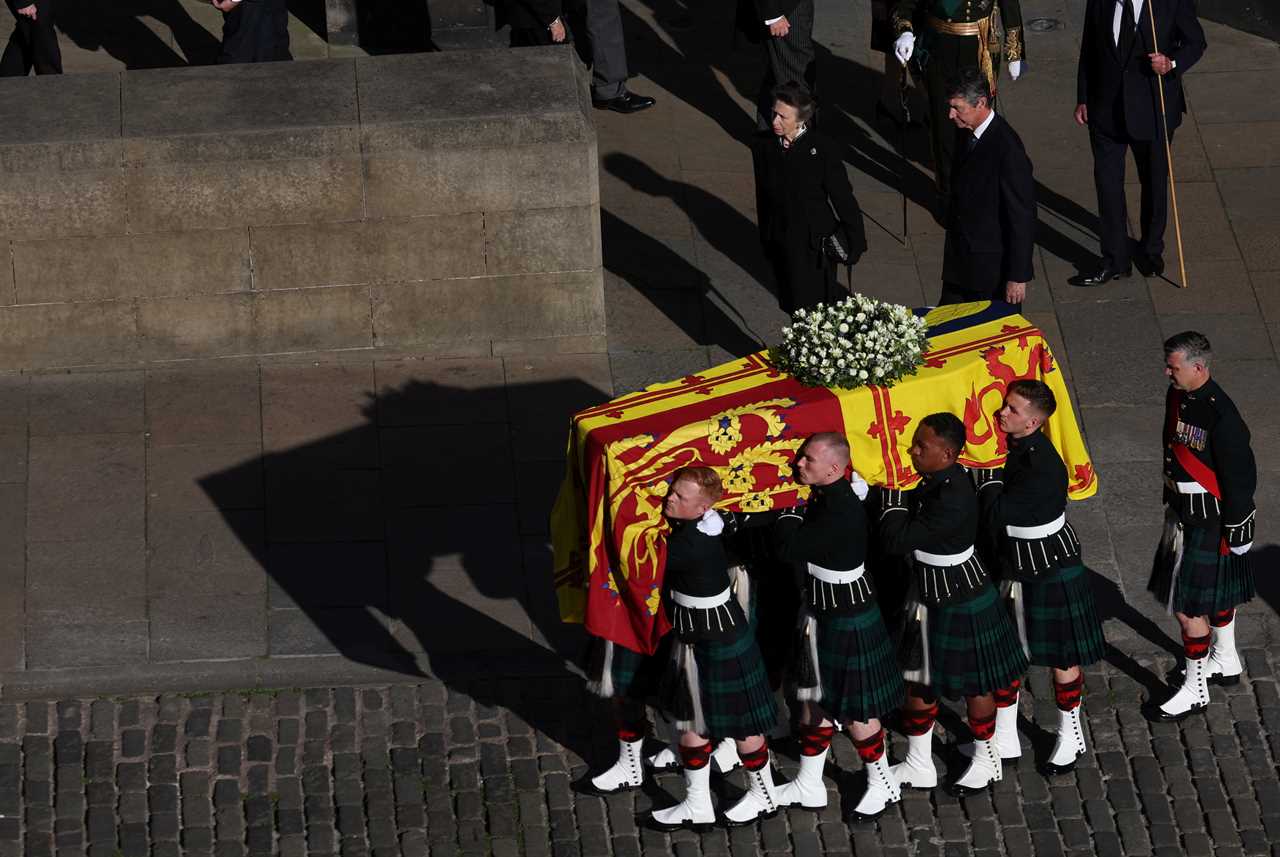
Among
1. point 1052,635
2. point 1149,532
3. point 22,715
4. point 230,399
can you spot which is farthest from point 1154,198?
point 22,715

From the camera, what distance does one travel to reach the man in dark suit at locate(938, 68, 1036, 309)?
34.2 feet

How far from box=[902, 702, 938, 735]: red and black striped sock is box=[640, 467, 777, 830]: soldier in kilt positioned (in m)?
0.63

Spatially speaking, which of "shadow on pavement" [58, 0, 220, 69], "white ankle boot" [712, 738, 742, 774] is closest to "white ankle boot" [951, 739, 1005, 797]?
"white ankle boot" [712, 738, 742, 774]

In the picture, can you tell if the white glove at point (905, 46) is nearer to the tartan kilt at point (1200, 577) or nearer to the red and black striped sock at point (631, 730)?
the tartan kilt at point (1200, 577)

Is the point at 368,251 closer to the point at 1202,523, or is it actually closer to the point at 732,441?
the point at 732,441

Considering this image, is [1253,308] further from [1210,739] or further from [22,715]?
[22,715]

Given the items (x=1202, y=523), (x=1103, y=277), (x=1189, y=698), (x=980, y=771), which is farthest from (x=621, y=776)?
(x=1103, y=277)

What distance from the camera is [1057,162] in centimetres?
1318

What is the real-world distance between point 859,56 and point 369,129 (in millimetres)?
4861

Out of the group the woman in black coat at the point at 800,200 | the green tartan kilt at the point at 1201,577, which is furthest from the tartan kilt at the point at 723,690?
the woman in black coat at the point at 800,200

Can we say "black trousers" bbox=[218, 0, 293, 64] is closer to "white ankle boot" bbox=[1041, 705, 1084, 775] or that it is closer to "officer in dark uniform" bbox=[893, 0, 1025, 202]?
"officer in dark uniform" bbox=[893, 0, 1025, 202]

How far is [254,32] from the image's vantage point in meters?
13.1

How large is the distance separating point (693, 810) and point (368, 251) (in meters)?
3.96

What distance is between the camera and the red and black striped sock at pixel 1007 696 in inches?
338
